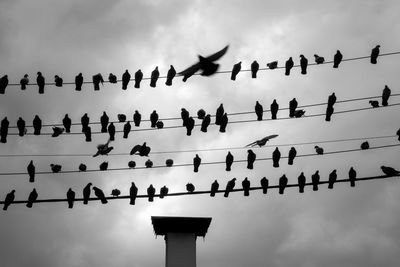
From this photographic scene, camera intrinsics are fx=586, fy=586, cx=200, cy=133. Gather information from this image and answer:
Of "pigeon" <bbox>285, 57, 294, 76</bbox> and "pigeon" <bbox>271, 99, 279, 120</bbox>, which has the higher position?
"pigeon" <bbox>285, 57, 294, 76</bbox>

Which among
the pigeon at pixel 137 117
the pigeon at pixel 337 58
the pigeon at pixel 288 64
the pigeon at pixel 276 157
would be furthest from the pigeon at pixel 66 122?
the pigeon at pixel 337 58

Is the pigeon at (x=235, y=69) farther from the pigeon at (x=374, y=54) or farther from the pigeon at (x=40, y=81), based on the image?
the pigeon at (x=40, y=81)

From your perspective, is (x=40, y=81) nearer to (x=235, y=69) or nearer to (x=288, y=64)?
(x=235, y=69)

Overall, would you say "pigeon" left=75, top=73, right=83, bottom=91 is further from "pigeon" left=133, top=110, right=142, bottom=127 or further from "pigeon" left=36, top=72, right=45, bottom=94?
"pigeon" left=133, top=110, right=142, bottom=127

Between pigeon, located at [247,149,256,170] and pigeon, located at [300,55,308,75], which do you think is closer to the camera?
pigeon, located at [300,55,308,75]

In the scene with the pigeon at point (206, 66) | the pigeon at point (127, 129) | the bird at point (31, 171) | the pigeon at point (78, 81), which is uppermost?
the pigeon at point (78, 81)

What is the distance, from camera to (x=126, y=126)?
1339 cm

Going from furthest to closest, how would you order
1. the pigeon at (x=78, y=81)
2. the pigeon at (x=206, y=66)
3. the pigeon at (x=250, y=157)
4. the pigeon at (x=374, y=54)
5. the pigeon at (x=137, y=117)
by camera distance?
the pigeon at (x=250, y=157) → the pigeon at (x=137, y=117) → the pigeon at (x=78, y=81) → the pigeon at (x=374, y=54) → the pigeon at (x=206, y=66)

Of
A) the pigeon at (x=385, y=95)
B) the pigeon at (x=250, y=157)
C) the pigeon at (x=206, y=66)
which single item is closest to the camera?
the pigeon at (x=206, y=66)

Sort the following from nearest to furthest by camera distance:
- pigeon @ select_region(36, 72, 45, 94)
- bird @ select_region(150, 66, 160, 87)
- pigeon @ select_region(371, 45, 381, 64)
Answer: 1. pigeon @ select_region(371, 45, 381, 64)
2. bird @ select_region(150, 66, 160, 87)
3. pigeon @ select_region(36, 72, 45, 94)

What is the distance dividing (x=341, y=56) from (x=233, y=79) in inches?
97.3

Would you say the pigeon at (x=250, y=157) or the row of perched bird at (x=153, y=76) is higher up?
the row of perched bird at (x=153, y=76)

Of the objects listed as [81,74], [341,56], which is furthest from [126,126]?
[341,56]

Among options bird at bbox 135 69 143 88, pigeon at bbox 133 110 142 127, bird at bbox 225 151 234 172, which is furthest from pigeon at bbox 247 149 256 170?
bird at bbox 135 69 143 88
